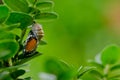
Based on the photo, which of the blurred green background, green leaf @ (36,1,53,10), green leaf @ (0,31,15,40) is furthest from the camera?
the blurred green background

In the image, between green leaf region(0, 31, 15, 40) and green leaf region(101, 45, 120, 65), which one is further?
green leaf region(101, 45, 120, 65)

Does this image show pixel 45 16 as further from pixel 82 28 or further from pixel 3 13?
pixel 82 28

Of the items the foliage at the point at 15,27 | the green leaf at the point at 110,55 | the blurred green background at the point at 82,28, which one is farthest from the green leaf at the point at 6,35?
the blurred green background at the point at 82,28

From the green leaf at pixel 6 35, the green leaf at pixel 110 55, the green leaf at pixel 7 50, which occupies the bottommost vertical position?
the green leaf at pixel 7 50

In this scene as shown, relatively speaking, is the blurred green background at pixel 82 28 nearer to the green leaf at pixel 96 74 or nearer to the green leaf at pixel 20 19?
the green leaf at pixel 96 74

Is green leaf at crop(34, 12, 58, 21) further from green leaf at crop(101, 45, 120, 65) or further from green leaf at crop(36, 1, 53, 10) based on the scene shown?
green leaf at crop(101, 45, 120, 65)

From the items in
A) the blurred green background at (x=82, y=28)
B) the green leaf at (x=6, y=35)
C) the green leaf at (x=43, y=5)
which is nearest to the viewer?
the green leaf at (x=6, y=35)

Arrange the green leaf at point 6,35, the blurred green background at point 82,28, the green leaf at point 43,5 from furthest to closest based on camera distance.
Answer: the blurred green background at point 82,28, the green leaf at point 43,5, the green leaf at point 6,35

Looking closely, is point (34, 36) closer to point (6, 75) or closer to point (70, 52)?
point (6, 75)

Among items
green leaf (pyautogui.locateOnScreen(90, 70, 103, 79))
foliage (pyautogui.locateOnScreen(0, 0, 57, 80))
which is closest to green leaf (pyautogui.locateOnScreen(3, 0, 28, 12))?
foliage (pyautogui.locateOnScreen(0, 0, 57, 80))
